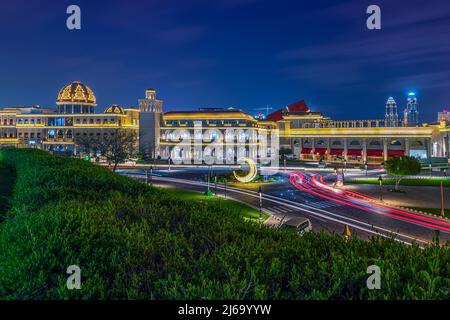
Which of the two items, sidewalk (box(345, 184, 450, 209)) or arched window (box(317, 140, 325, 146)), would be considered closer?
sidewalk (box(345, 184, 450, 209))

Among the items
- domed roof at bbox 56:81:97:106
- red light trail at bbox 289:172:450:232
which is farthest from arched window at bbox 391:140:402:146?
domed roof at bbox 56:81:97:106

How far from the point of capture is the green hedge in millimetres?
5484

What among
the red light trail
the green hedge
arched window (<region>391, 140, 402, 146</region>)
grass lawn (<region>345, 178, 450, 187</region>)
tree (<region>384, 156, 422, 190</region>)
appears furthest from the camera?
arched window (<region>391, 140, 402, 146</region>)

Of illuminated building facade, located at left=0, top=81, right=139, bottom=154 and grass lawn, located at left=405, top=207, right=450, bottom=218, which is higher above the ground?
illuminated building facade, located at left=0, top=81, right=139, bottom=154

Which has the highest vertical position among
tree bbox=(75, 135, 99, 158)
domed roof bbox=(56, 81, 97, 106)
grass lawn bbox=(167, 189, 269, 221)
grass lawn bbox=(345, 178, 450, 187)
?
domed roof bbox=(56, 81, 97, 106)

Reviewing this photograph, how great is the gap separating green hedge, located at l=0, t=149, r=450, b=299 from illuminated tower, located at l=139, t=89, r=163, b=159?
327 feet

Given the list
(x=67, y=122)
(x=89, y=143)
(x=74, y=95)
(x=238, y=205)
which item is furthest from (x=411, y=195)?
(x=74, y=95)

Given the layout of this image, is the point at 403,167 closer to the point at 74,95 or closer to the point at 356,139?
the point at 356,139

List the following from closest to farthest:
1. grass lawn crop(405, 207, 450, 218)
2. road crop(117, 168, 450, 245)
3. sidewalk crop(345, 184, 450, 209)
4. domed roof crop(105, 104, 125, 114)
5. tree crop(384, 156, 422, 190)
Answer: road crop(117, 168, 450, 245)
grass lawn crop(405, 207, 450, 218)
sidewalk crop(345, 184, 450, 209)
tree crop(384, 156, 422, 190)
domed roof crop(105, 104, 125, 114)

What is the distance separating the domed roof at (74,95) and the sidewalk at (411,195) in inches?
3888

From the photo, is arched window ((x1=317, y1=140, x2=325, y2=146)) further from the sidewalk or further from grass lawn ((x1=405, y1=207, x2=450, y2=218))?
grass lawn ((x1=405, y1=207, x2=450, y2=218))

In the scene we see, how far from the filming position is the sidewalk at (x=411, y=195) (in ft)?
133

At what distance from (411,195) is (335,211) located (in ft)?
55.5

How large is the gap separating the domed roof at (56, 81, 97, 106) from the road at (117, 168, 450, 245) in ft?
264
